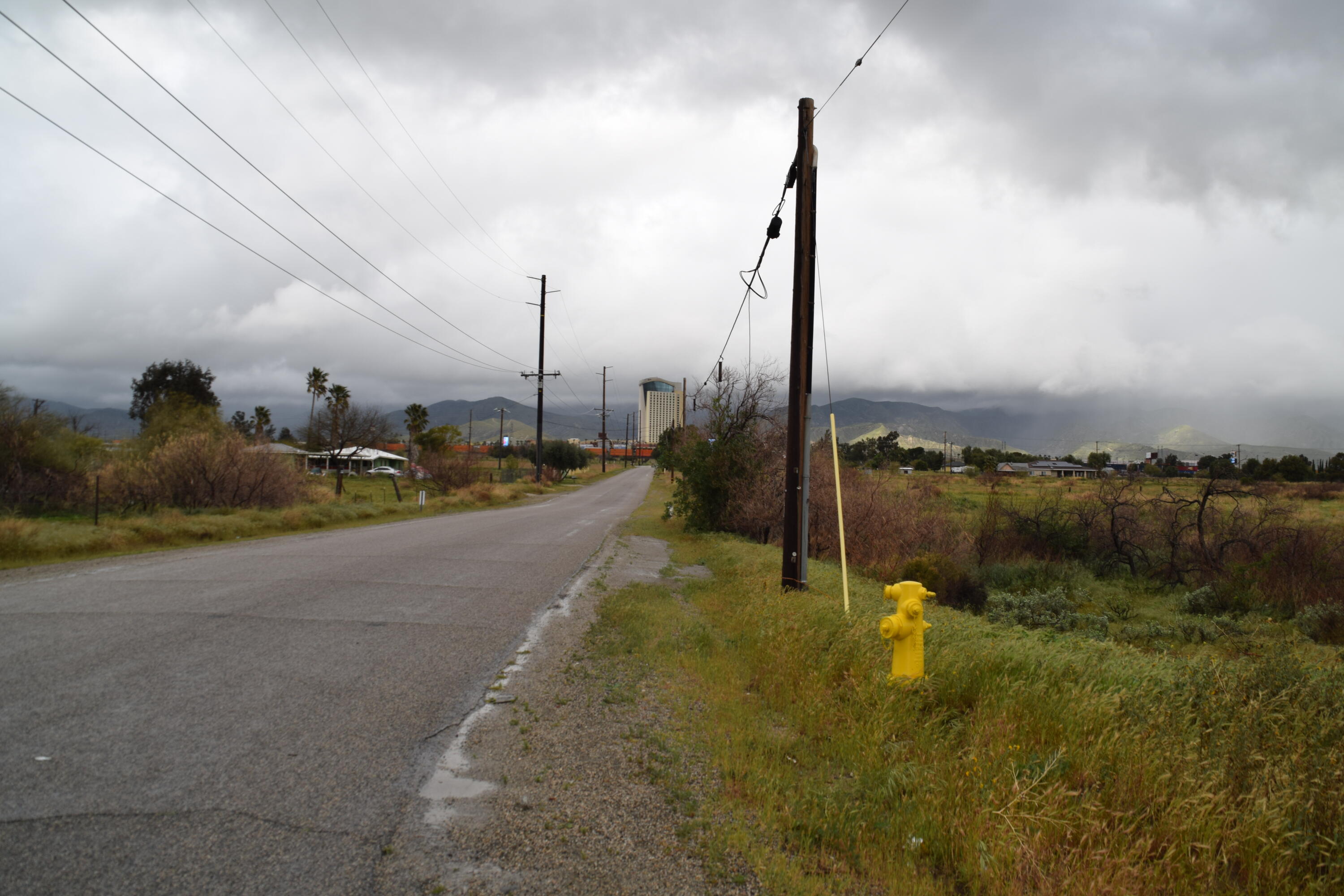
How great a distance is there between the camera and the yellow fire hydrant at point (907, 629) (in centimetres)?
522

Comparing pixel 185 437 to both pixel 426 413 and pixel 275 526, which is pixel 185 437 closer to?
pixel 275 526

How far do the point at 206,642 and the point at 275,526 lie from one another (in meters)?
15.0

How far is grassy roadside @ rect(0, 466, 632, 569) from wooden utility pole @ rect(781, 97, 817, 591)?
12.4m

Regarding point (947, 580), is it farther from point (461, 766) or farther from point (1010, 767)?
point (461, 766)

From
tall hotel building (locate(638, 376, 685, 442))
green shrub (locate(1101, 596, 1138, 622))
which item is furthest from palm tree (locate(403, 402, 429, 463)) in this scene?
green shrub (locate(1101, 596, 1138, 622))

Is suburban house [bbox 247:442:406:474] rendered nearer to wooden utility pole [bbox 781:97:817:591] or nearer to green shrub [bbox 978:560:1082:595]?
green shrub [bbox 978:560:1082:595]

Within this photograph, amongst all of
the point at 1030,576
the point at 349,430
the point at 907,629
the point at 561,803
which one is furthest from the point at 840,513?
the point at 349,430

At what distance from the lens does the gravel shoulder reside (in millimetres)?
3096

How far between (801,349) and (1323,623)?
13.3 metres

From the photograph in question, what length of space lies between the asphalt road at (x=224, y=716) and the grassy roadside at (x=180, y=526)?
3001 millimetres

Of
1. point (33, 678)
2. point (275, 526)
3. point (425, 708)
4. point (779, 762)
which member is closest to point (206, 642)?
point (33, 678)

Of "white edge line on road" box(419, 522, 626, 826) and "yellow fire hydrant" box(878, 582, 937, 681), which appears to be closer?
"white edge line on road" box(419, 522, 626, 826)

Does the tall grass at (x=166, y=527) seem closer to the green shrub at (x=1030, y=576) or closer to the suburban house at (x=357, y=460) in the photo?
the green shrub at (x=1030, y=576)

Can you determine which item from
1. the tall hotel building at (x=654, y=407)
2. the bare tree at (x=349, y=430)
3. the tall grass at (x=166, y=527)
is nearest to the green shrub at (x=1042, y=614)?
the tall grass at (x=166, y=527)
